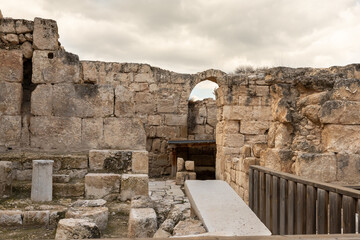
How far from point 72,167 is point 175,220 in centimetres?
210

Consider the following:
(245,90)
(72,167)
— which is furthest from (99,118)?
(245,90)

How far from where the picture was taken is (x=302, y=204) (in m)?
3.14

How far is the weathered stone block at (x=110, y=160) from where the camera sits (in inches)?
194

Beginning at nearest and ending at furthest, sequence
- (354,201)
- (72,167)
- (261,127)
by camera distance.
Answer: (354,201) < (72,167) < (261,127)

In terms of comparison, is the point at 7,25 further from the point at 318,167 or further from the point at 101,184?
the point at 318,167

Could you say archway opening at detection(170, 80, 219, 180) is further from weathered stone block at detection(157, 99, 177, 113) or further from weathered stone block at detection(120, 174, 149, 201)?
weathered stone block at detection(120, 174, 149, 201)

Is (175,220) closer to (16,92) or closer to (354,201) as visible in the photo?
(354,201)

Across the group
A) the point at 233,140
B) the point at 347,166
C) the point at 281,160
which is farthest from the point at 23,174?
the point at 233,140

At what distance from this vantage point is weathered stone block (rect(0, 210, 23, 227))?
3.56 metres

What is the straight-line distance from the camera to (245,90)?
34.9ft

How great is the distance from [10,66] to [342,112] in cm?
496

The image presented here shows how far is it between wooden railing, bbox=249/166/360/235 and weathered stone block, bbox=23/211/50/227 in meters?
2.58

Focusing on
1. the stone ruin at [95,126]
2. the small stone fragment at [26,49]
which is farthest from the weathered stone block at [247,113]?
the small stone fragment at [26,49]

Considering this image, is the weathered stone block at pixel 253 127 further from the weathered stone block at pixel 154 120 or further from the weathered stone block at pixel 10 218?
the weathered stone block at pixel 10 218
